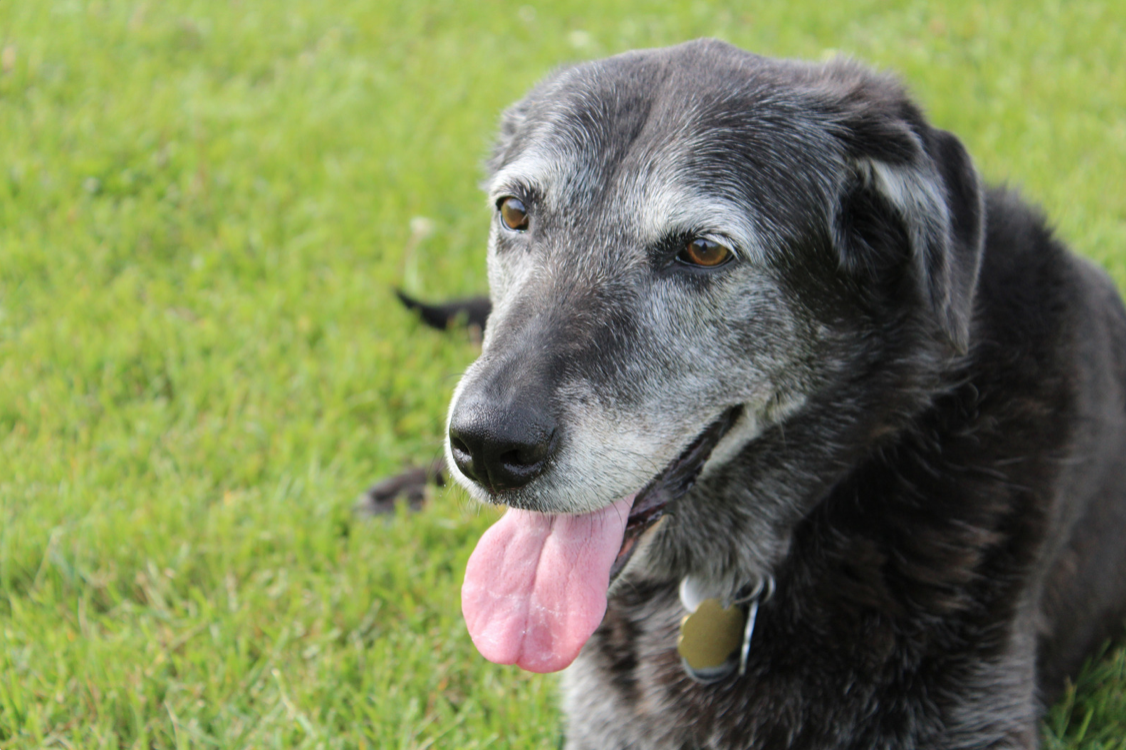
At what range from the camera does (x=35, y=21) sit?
708 cm

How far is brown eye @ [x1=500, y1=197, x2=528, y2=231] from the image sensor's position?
2913 millimetres

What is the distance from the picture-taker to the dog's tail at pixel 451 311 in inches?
186

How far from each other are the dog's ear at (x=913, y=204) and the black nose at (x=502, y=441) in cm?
104

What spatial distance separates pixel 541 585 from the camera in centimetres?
263

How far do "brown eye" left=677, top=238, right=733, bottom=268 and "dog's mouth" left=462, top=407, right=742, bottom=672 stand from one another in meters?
0.42

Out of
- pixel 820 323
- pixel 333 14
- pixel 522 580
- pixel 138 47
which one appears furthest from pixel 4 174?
pixel 820 323

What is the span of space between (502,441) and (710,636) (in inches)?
37.5

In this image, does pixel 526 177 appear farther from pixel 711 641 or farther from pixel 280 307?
pixel 280 307

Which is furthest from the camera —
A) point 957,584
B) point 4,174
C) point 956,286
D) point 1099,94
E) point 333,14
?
point 333,14

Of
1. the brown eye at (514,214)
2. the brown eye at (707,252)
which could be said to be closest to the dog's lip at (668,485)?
the brown eye at (707,252)

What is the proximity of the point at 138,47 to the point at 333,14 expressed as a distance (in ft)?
Answer: 5.12

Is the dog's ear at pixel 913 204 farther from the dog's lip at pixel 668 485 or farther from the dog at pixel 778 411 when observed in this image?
the dog's lip at pixel 668 485

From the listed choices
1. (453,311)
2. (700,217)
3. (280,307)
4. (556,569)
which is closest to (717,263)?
(700,217)

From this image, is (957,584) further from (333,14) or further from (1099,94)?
(333,14)
